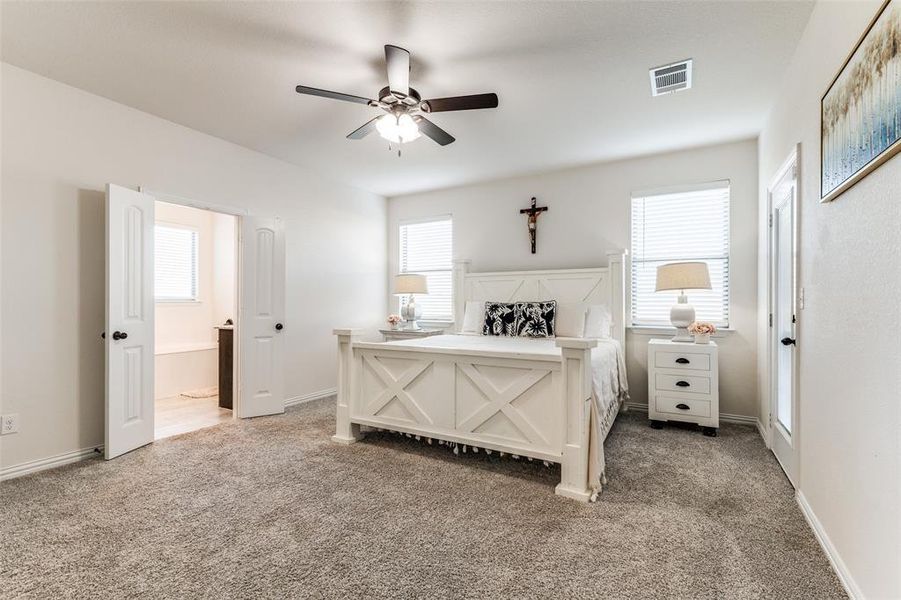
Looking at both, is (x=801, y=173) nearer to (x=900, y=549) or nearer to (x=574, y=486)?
(x=900, y=549)

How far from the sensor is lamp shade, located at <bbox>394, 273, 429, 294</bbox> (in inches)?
207

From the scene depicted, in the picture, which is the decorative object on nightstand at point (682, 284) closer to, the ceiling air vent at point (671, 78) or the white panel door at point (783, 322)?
the white panel door at point (783, 322)

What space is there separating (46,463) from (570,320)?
4.23 meters

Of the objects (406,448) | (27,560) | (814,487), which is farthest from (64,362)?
(814,487)

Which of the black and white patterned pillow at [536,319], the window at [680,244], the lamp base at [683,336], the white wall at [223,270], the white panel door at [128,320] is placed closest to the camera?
the white panel door at [128,320]

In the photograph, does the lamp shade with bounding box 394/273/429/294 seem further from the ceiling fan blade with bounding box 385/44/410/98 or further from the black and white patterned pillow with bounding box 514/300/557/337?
the ceiling fan blade with bounding box 385/44/410/98

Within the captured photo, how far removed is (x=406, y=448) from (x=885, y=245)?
2831mm

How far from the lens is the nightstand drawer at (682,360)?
3.55 meters

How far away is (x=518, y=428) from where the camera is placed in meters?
2.67

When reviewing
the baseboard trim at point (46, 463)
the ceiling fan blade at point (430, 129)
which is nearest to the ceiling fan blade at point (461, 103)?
the ceiling fan blade at point (430, 129)

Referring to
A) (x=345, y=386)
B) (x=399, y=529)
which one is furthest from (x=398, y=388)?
(x=399, y=529)

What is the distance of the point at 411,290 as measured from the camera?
17.3 feet

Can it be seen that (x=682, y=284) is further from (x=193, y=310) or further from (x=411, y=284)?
(x=193, y=310)

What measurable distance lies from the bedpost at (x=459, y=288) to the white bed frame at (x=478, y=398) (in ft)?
6.61
